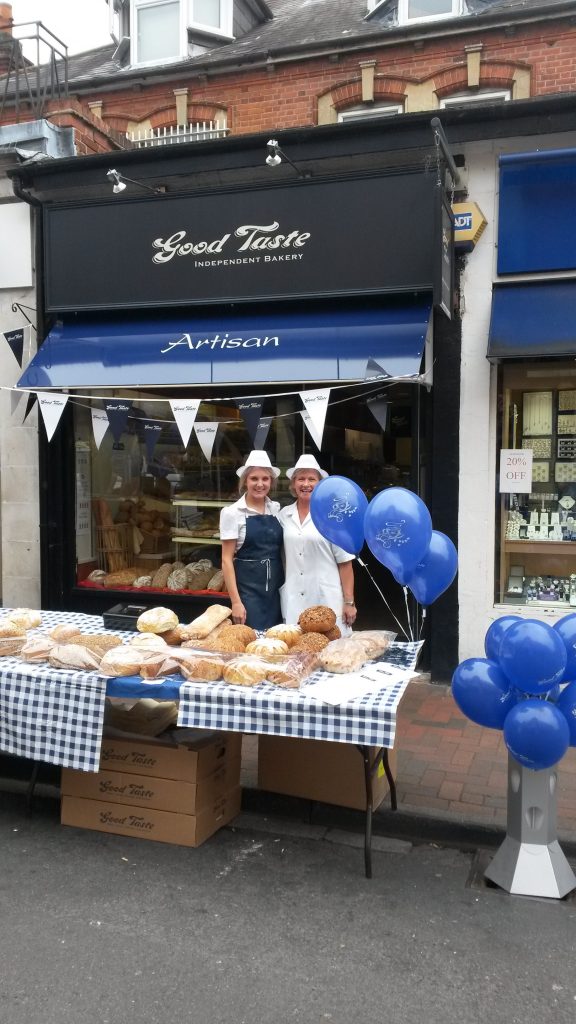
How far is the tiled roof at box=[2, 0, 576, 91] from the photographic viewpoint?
Answer: 10844mm

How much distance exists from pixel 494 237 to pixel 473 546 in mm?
2611

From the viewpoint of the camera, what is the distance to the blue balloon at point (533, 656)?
3.39m

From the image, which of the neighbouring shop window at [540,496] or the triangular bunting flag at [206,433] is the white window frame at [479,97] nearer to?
the neighbouring shop window at [540,496]

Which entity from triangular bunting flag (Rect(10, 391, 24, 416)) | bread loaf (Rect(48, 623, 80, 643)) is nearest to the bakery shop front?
triangular bunting flag (Rect(10, 391, 24, 416))

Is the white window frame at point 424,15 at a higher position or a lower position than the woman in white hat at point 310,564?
higher

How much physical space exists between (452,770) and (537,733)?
1805mm

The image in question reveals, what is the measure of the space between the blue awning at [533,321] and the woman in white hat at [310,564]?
2.25 m

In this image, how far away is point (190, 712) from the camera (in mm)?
3793

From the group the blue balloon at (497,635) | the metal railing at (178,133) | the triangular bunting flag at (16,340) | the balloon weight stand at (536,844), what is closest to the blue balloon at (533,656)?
the blue balloon at (497,635)

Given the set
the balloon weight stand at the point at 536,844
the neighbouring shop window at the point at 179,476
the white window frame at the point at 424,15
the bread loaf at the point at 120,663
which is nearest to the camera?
the balloon weight stand at the point at 536,844

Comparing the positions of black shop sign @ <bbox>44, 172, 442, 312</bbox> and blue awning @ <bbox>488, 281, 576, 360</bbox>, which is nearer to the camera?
blue awning @ <bbox>488, 281, 576, 360</bbox>

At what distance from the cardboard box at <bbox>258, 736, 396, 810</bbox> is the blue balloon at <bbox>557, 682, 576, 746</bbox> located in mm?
1091

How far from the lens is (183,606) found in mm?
7844

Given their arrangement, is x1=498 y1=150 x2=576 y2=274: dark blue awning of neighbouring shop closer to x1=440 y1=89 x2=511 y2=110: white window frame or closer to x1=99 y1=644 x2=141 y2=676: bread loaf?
x1=99 y1=644 x2=141 y2=676: bread loaf
